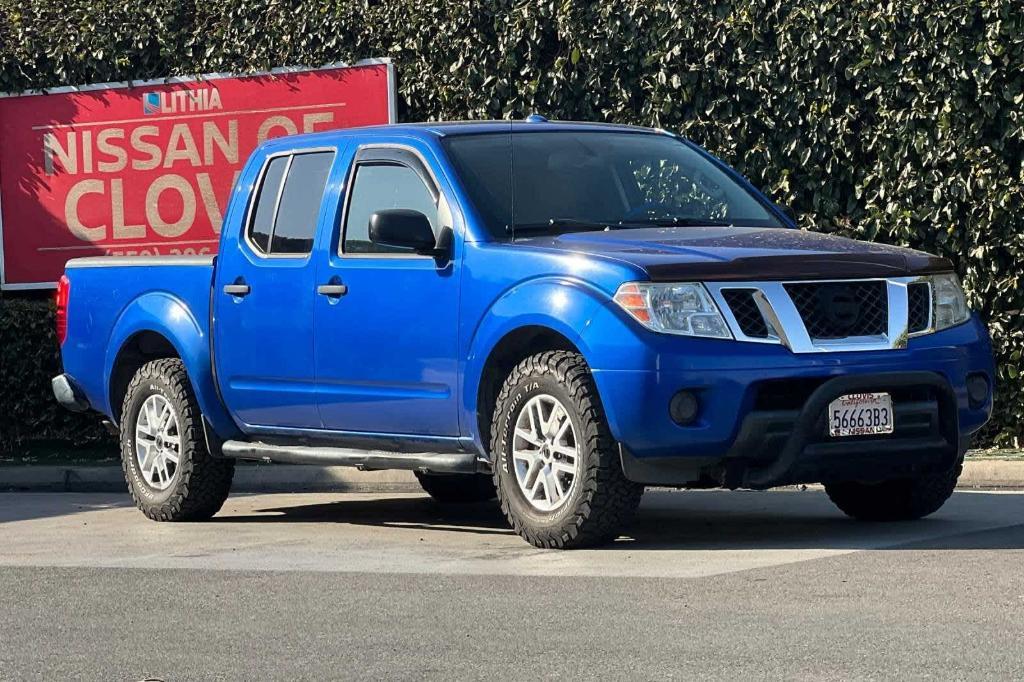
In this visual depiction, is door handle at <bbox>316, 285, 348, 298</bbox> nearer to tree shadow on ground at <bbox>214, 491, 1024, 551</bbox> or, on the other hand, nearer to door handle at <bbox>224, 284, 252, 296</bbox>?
door handle at <bbox>224, 284, 252, 296</bbox>

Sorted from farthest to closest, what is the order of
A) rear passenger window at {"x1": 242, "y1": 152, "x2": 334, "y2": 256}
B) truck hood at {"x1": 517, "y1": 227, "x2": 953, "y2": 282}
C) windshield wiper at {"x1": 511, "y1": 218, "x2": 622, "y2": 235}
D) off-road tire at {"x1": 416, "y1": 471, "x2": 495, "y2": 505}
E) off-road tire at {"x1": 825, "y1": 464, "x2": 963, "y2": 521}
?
off-road tire at {"x1": 416, "y1": 471, "x2": 495, "y2": 505}, rear passenger window at {"x1": 242, "y1": 152, "x2": 334, "y2": 256}, off-road tire at {"x1": 825, "y1": 464, "x2": 963, "y2": 521}, windshield wiper at {"x1": 511, "y1": 218, "x2": 622, "y2": 235}, truck hood at {"x1": 517, "y1": 227, "x2": 953, "y2": 282}

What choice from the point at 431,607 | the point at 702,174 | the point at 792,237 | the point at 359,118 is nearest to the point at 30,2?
the point at 359,118

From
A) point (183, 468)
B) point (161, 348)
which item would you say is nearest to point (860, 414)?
point (183, 468)

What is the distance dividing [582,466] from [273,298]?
234 centimetres

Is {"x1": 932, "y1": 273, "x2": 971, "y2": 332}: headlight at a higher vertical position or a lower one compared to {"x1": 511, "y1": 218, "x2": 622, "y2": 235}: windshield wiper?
lower

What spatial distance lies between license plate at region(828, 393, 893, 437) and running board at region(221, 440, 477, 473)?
1.71 m

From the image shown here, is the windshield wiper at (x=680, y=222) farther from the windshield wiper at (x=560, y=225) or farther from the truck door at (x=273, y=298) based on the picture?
the truck door at (x=273, y=298)

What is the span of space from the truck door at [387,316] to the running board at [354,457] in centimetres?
12

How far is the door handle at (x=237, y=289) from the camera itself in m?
10.5

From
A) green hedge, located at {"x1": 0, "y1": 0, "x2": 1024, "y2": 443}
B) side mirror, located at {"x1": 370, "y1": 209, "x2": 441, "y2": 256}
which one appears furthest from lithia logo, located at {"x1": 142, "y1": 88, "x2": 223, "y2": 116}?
side mirror, located at {"x1": 370, "y1": 209, "x2": 441, "y2": 256}

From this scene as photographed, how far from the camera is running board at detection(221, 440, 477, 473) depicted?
941 cm

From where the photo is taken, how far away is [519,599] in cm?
757

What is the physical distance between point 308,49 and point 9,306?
2.96 meters

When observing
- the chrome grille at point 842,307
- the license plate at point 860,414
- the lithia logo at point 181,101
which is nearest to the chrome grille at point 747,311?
the chrome grille at point 842,307
